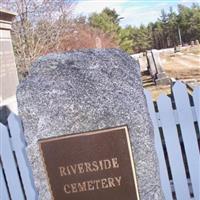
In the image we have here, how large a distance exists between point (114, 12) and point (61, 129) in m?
57.8

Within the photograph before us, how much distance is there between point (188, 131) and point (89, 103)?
1.68 metres

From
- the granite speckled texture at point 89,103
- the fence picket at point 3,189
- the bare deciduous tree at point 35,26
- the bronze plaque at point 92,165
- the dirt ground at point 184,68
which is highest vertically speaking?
the bare deciduous tree at point 35,26

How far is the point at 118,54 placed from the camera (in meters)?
2.75

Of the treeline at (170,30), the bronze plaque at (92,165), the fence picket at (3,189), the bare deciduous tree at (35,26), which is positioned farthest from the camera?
the treeline at (170,30)

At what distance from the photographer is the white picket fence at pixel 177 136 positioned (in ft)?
13.0

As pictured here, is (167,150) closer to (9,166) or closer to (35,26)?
(9,166)

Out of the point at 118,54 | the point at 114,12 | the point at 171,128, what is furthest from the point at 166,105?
the point at 114,12

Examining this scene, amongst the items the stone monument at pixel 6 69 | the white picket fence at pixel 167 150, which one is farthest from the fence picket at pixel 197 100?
the stone monument at pixel 6 69

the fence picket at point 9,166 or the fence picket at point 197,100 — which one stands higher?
the fence picket at point 197,100

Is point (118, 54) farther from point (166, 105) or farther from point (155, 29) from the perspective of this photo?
point (155, 29)

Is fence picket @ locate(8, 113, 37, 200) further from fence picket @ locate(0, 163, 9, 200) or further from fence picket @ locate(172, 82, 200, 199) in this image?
fence picket @ locate(172, 82, 200, 199)

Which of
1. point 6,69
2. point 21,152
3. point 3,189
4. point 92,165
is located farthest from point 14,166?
point 6,69

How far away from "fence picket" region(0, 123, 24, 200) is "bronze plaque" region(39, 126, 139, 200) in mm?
1390

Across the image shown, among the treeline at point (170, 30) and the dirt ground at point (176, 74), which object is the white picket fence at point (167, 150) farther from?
the treeline at point (170, 30)
